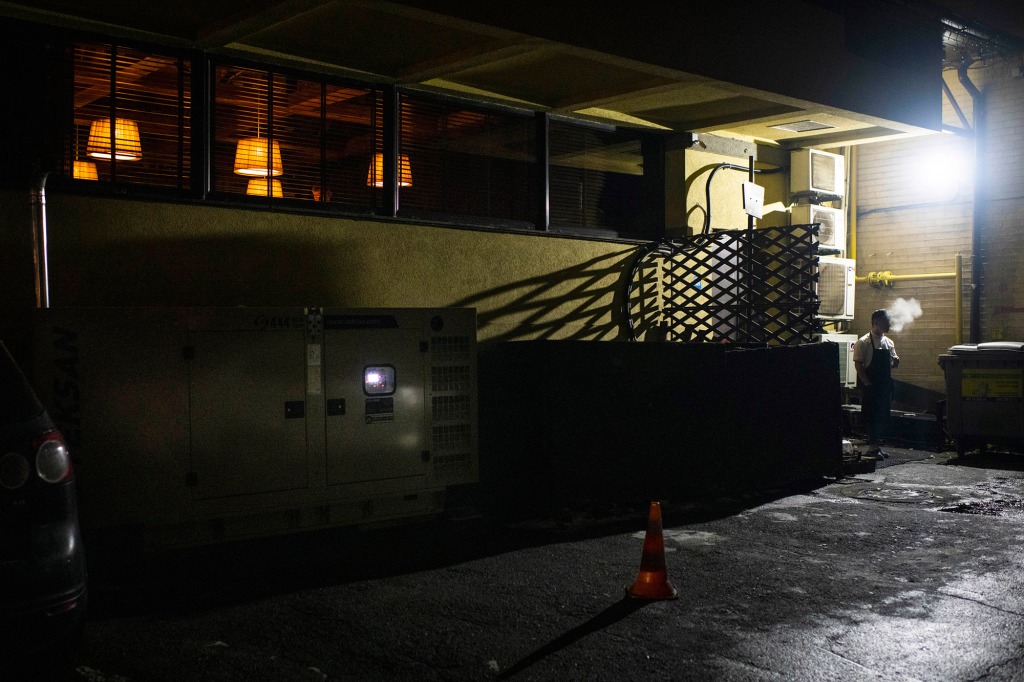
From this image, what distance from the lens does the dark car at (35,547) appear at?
3.47 metres

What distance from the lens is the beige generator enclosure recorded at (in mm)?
6270

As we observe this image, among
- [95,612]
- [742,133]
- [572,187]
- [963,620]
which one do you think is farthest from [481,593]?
[742,133]

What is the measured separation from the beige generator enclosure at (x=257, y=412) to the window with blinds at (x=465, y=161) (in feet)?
6.55

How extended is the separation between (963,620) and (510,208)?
619 centimetres

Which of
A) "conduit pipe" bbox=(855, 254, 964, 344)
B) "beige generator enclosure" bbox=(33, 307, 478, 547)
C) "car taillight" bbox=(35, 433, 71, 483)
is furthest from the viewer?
"conduit pipe" bbox=(855, 254, 964, 344)

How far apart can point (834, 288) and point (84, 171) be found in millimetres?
10148

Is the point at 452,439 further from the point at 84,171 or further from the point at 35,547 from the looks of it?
the point at 35,547

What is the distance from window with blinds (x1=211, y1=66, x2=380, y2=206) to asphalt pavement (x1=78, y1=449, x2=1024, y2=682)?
310cm

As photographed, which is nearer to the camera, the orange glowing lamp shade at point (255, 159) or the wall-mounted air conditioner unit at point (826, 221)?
the orange glowing lamp shade at point (255, 159)

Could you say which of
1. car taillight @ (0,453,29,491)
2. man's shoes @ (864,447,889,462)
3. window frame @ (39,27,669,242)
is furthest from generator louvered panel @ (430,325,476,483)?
man's shoes @ (864,447,889,462)

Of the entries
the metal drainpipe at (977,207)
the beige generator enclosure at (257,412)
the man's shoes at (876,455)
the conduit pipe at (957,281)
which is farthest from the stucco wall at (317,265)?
the metal drainpipe at (977,207)

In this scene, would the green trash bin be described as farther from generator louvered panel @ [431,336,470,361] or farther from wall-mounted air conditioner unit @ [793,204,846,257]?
generator louvered panel @ [431,336,470,361]

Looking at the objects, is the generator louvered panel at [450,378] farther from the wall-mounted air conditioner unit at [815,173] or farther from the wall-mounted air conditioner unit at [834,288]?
the wall-mounted air conditioner unit at [834,288]

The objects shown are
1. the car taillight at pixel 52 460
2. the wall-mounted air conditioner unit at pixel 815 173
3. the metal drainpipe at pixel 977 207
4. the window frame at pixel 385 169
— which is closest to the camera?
the car taillight at pixel 52 460
